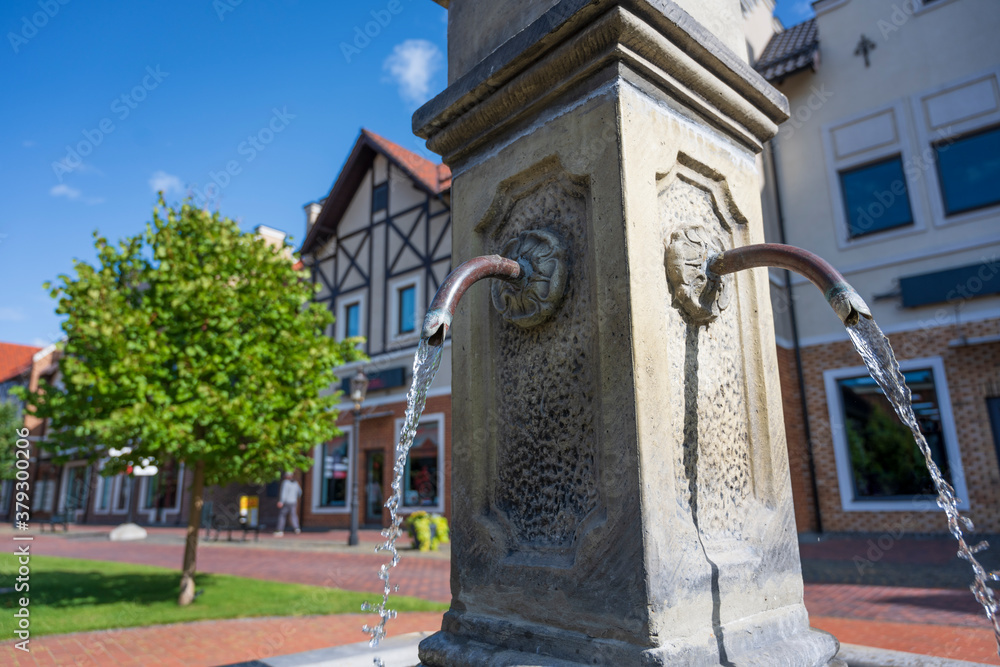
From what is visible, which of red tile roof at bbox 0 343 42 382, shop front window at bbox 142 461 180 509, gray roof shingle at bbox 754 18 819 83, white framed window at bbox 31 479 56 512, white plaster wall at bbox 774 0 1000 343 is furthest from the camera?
red tile roof at bbox 0 343 42 382

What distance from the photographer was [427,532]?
12.6 m

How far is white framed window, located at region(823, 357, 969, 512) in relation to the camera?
1073 centimetres

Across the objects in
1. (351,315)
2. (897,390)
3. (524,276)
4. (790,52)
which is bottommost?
(897,390)

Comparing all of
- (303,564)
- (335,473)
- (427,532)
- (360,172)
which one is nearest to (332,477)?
(335,473)

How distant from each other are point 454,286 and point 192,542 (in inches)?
273

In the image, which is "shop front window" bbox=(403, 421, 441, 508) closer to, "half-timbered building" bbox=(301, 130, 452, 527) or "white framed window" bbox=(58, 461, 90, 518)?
"half-timbered building" bbox=(301, 130, 452, 527)

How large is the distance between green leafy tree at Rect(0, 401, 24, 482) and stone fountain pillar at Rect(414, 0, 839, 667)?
38.4 metres

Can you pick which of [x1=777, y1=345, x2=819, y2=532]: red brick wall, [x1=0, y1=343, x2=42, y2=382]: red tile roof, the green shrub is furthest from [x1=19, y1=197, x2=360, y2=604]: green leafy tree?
[x1=0, y1=343, x2=42, y2=382]: red tile roof

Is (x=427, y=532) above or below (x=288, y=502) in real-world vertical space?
below

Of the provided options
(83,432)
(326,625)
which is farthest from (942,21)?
(83,432)

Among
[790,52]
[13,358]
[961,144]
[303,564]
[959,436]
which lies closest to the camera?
[959,436]

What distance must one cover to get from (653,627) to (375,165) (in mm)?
19042

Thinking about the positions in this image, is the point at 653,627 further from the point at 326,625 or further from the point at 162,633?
the point at 162,633

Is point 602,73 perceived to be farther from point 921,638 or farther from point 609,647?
point 921,638
